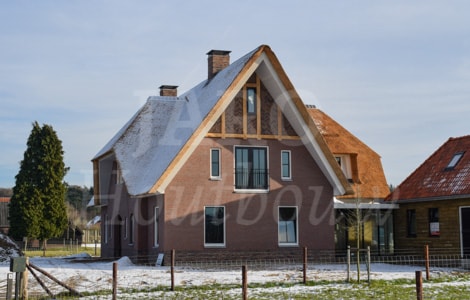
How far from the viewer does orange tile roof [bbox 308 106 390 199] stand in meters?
33.7

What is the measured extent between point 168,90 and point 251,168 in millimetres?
10133

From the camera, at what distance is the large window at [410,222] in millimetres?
30995

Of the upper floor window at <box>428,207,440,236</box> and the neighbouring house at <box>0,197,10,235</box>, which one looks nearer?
the upper floor window at <box>428,207,440,236</box>

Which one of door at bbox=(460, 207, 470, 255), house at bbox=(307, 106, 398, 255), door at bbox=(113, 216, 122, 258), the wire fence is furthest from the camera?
door at bbox=(113, 216, 122, 258)

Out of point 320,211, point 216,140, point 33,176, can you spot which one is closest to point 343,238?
point 320,211

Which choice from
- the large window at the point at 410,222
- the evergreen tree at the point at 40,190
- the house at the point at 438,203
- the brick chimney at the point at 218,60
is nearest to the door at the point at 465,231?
the house at the point at 438,203

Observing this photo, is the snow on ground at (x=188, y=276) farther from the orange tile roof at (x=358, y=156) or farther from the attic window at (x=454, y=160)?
the orange tile roof at (x=358, y=156)

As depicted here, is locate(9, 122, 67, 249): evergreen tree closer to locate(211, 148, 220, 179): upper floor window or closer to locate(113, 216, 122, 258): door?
locate(113, 216, 122, 258): door

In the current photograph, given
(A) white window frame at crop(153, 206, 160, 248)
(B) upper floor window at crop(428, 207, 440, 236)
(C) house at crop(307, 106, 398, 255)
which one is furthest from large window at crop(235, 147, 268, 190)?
(B) upper floor window at crop(428, 207, 440, 236)

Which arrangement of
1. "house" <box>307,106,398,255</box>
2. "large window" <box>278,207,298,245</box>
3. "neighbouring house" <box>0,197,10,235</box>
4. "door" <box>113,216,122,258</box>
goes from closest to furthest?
"large window" <box>278,207,298,245</box> < "house" <box>307,106,398,255</box> < "door" <box>113,216,122,258</box> < "neighbouring house" <box>0,197,10,235</box>

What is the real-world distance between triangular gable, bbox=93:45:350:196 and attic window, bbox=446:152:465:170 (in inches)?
174

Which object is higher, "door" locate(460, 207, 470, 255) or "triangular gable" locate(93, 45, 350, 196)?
"triangular gable" locate(93, 45, 350, 196)

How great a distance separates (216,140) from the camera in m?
28.3

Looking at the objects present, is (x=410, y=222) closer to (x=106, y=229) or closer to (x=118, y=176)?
(x=118, y=176)
